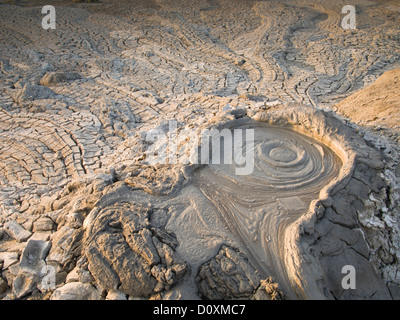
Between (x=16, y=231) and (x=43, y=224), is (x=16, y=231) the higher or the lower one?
the lower one

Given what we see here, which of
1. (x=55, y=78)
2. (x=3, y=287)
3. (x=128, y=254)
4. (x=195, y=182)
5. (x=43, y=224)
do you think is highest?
(x=55, y=78)

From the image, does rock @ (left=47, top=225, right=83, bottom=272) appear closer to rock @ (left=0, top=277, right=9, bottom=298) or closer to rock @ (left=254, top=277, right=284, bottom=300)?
rock @ (left=0, top=277, right=9, bottom=298)

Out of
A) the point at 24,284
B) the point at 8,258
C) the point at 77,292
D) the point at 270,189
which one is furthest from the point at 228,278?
the point at 8,258

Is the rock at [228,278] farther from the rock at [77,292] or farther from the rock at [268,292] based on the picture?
the rock at [77,292]

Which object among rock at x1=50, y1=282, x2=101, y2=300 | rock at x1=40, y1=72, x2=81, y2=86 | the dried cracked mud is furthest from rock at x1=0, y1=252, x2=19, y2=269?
rock at x1=40, y1=72, x2=81, y2=86

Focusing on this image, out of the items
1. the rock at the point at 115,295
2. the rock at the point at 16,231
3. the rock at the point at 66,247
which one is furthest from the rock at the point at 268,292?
the rock at the point at 16,231

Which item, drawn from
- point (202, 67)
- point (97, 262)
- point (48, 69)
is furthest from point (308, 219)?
point (48, 69)

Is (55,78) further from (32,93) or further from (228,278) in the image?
(228,278)
